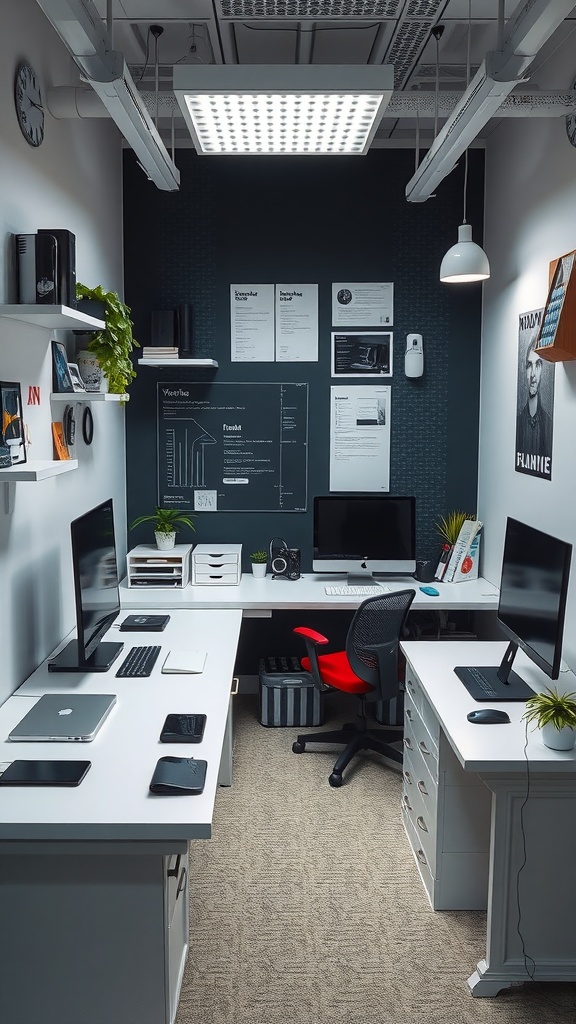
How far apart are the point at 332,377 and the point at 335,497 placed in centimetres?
71

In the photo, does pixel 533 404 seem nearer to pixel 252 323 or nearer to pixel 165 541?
pixel 252 323

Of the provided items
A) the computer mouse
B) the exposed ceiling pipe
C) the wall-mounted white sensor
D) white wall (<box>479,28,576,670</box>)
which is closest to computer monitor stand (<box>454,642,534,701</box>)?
the computer mouse

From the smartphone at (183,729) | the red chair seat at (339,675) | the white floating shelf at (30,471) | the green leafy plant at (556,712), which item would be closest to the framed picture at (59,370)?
the white floating shelf at (30,471)

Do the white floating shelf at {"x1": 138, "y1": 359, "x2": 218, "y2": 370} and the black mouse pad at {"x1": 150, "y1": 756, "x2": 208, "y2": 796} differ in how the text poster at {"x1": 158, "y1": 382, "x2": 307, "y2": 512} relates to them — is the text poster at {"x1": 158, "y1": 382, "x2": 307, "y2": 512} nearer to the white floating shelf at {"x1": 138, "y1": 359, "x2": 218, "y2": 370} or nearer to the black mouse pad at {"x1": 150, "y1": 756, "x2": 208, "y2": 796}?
the white floating shelf at {"x1": 138, "y1": 359, "x2": 218, "y2": 370}

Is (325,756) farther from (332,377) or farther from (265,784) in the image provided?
(332,377)

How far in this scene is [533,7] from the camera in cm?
209

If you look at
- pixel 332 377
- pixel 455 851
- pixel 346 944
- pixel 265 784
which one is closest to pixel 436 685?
pixel 455 851

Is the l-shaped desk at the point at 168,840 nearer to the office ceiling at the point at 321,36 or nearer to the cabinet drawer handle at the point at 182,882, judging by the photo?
the cabinet drawer handle at the point at 182,882

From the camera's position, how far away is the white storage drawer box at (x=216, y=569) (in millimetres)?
4441

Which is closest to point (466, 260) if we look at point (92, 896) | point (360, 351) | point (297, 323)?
point (360, 351)

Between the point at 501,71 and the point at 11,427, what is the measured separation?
1793 millimetres

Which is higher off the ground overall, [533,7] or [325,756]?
[533,7]

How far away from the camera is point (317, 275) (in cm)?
470

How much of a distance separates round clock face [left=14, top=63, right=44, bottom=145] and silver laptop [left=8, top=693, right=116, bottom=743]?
190 centimetres
